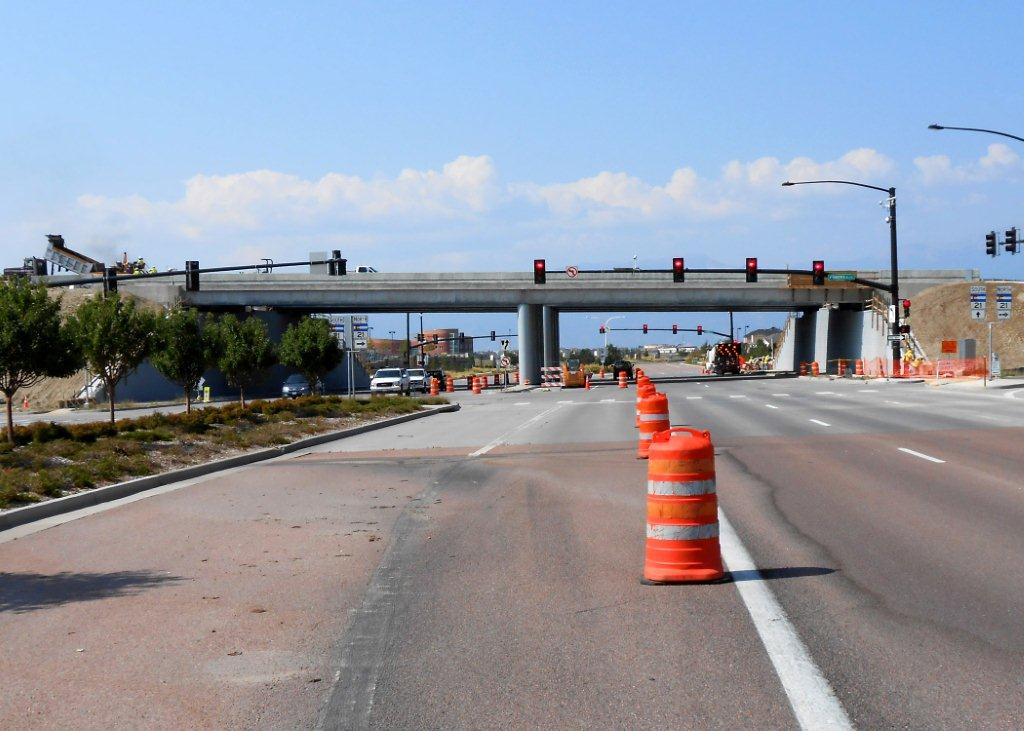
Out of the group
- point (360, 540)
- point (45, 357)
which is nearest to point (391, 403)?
point (45, 357)

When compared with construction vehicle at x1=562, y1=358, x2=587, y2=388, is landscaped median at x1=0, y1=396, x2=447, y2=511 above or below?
above

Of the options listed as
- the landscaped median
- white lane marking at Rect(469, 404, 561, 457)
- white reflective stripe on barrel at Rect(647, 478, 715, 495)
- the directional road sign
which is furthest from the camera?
the directional road sign

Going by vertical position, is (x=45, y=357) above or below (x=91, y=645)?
above

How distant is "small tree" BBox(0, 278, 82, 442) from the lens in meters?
23.8

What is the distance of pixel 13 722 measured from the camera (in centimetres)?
563

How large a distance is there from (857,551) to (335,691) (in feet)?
17.2

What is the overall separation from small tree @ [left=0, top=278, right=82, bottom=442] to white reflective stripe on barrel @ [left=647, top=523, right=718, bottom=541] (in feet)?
62.4

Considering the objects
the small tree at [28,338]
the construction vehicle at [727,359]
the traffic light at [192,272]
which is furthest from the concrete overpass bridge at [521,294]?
the small tree at [28,338]

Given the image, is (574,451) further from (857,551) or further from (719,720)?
(719,720)

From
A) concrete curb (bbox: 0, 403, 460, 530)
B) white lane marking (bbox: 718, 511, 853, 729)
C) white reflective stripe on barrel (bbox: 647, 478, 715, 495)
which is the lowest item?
concrete curb (bbox: 0, 403, 460, 530)

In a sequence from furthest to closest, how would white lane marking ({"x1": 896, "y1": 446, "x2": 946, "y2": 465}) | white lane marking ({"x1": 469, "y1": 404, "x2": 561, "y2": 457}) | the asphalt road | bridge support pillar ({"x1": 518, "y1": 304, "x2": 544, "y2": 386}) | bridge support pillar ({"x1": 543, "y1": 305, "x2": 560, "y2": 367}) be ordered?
bridge support pillar ({"x1": 543, "y1": 305, "x2": 560, "y2": 367})
bridge support pillar ({"x1": 518, "y1": 304, "x2": 544, "y2": 386})
white lane marking ({"x1": 469, "y1": 404, "x2": 561, "y2": 457})
white lane marking ({"x1": 896, "y1": 446, "x2": 946, "y2": 465})
the asphalt road

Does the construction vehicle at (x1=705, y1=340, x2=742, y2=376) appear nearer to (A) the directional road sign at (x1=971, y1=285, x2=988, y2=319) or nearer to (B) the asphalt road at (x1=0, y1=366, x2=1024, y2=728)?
(A) the directional road sign at (x1=971, y1=285, x2=988, y2=319)

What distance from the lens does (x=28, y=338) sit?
24.1m

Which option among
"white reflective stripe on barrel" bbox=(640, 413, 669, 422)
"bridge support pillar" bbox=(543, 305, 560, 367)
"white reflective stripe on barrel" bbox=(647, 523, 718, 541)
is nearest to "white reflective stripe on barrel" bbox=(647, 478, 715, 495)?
"white reflective stripe on barrel" bbox=(647, 523, 718, 541)
